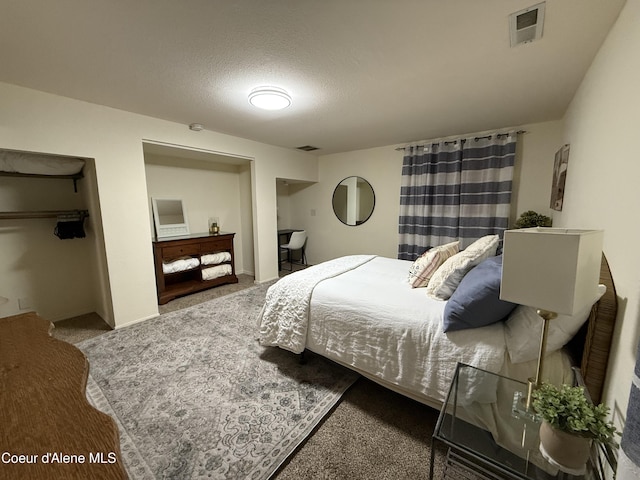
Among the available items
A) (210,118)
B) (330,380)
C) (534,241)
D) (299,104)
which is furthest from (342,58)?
(330,380)

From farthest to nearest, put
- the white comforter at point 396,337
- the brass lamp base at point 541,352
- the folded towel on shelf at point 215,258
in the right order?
the folded towel on shelf at point 215,258
the white comforter at point 396,337
the brass lamp base at point 541,352

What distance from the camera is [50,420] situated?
2.14 ft

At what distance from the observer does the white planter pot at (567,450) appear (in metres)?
0.79

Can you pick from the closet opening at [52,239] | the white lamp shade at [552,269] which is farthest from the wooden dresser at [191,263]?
the white lamp shade at [552,269]

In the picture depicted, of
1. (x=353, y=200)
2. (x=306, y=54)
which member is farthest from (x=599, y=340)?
(x=353, y=200)

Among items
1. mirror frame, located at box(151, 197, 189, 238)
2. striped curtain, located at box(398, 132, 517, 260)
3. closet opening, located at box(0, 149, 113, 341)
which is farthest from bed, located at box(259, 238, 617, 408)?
mirror frame, located at box(151, 197, 189, 238)

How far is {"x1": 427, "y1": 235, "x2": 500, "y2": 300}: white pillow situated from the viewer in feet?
5.50

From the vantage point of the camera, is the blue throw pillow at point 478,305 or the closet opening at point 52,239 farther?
the closet opening at point 52,239

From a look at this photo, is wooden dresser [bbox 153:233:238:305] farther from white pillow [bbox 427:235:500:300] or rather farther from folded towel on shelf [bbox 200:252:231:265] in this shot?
white pillow [bbox 427:235:500:300]

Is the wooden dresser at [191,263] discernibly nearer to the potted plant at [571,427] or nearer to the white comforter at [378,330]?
the white comforter at [378,330]

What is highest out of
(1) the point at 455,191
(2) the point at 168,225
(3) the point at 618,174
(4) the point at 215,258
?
(1) the point at 455,191

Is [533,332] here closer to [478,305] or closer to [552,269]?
[478,305]

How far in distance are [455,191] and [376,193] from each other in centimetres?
122

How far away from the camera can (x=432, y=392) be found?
141 cm
